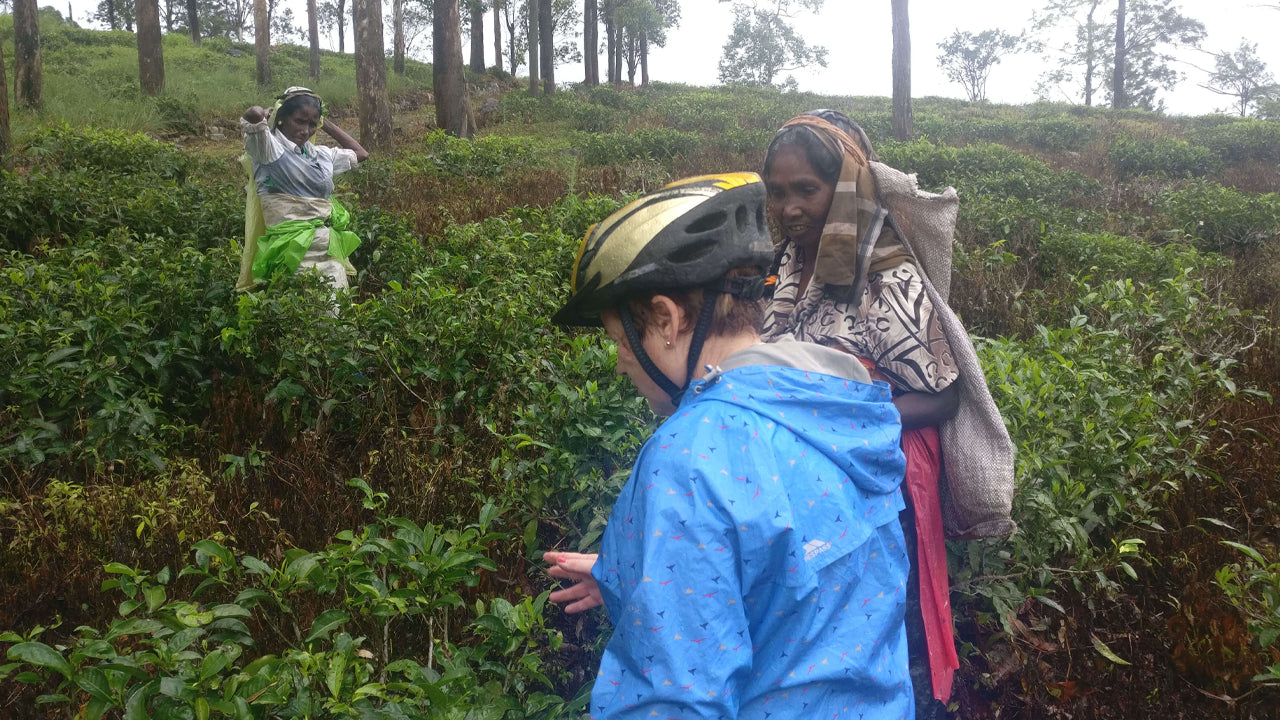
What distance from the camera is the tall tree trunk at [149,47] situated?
17.3 metres

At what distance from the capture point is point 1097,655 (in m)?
2.78

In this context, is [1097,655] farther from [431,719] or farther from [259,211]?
[259,211]

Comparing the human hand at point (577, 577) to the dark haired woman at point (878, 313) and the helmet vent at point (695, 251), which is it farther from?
the dark haired woman at point (878, 313)

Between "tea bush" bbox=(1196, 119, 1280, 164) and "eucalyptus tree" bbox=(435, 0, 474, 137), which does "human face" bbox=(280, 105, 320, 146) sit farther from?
"tea bush" bbox=(1196, 119, 1280, 164)

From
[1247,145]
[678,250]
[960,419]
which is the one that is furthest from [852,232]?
[1247,145]

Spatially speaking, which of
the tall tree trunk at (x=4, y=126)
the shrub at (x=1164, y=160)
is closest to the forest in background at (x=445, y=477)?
the tall tree trunk at (x=4, y=126)

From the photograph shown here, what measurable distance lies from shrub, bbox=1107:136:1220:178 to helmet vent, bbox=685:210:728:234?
14250 mm

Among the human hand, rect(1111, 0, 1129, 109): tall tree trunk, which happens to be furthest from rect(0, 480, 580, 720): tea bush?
rect(1111, 0, 1129, 109): tall tree trunk

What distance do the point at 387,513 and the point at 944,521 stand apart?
6.94 feet

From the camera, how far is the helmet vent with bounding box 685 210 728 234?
1302mm

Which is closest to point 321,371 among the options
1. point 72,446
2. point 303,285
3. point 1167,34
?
point 303,285

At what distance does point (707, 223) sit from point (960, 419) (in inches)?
43.2

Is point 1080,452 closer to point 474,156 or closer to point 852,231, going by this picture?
point 852,231

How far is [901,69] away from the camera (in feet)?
48.9
